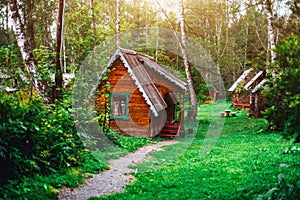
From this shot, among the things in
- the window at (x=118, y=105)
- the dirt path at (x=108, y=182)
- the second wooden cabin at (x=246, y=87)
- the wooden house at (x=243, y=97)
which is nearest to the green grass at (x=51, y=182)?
the dirt path at (x=108, y=182)

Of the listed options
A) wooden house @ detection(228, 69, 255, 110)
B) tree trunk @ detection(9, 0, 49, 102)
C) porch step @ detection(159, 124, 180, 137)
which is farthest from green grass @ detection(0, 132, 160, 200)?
wooden house @ detection(228, 69, 255, 110)

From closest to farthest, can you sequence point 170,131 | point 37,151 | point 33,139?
point 33,139
point 37,151
point 170,131

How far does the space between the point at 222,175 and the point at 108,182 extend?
137 inches

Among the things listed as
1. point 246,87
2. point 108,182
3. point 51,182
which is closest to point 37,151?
point 51,182

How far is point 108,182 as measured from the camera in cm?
924

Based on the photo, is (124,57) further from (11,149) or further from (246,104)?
(246,104)

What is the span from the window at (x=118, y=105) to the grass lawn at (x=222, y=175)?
233 inches

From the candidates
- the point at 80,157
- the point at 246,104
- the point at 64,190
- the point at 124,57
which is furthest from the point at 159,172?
the point at 246,104

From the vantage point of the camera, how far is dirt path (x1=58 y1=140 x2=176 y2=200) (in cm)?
797

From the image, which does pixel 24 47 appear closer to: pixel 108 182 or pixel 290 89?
pixel 108 182

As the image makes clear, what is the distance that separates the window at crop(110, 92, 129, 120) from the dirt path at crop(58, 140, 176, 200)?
21.6 feet

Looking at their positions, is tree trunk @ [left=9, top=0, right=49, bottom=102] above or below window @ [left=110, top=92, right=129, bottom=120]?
above

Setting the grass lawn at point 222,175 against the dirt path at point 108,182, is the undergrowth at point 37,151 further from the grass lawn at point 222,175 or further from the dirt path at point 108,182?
the grass lawn at point 222,175

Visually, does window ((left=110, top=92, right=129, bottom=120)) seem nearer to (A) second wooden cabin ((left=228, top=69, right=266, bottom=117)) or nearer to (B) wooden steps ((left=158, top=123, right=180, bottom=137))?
(B) wooden steps ((left=158, top=123, right=180, bottom=137))
